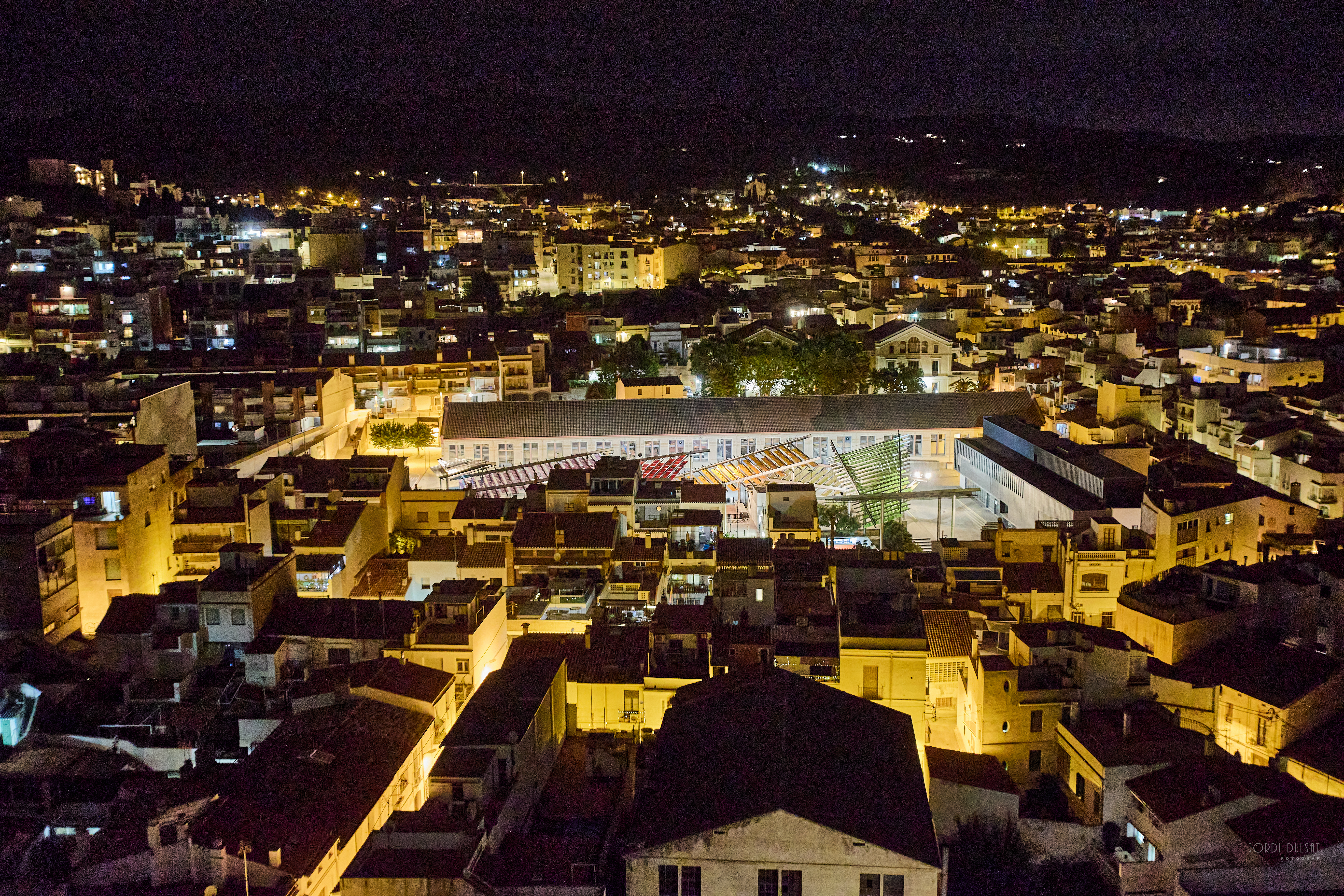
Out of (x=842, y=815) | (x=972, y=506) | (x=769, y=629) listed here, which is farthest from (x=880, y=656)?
(x=972, y=506)

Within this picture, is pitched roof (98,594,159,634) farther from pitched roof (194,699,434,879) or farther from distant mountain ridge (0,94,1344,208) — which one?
distant mountain ridge (0,94,1344,208)

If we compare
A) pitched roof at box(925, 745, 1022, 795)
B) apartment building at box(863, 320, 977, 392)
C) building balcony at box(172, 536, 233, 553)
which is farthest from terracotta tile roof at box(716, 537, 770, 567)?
apartment building at box(863, 320, 977, 392)

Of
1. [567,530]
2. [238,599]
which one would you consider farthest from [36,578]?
[567,530]

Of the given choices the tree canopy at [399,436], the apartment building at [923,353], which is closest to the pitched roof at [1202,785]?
the tree canopy at [399,436]

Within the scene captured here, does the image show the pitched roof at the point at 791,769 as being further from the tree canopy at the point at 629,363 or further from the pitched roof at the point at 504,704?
the tree canopy at the point at 629,363

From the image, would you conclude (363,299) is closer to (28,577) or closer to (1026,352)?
(1026,352)

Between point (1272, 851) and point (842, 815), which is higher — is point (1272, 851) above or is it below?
below

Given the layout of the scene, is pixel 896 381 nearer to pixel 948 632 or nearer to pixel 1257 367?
pixel 1257 367

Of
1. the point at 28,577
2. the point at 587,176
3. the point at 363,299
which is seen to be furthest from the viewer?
the point at 587,176
